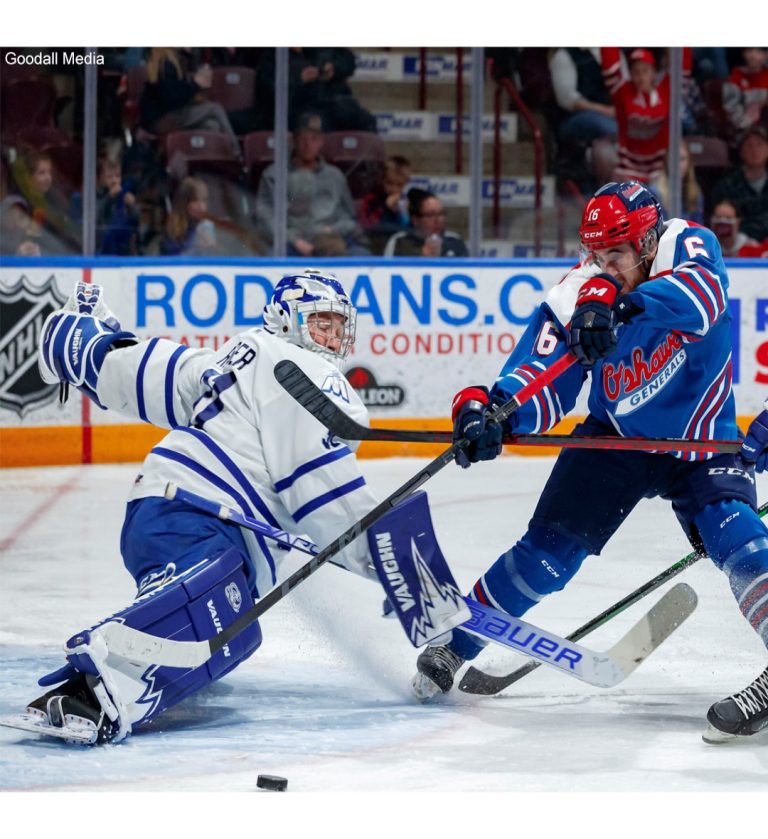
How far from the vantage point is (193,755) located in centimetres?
284

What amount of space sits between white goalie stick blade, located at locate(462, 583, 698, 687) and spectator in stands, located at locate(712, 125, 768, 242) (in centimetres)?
390

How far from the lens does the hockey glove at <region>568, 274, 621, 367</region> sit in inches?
115

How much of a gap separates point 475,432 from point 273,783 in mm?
751

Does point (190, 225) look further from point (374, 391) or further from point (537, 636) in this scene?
point (537, 636)

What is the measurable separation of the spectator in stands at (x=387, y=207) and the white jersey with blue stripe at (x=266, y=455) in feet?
11.3

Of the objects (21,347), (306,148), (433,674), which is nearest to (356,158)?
(306,148)

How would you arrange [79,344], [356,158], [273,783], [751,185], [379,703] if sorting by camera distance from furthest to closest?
1. [751,185]
2. [356,158]
3. [79,344]
4. [379,703]
5. [273,783]

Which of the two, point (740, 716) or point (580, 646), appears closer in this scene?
point (740, 716)

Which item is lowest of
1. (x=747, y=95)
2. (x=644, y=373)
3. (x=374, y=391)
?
(x=374, y=391)

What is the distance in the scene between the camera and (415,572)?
303cm

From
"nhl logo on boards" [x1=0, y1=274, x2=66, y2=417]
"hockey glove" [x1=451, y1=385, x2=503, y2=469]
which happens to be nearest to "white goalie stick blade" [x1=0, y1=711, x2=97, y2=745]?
"hockey glove" [x1=451, y1=385, x2=503, y2=469]

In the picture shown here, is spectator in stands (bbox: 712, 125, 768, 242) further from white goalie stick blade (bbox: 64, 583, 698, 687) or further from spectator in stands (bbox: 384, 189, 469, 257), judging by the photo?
white goalie stick blade (bbox: 64, 583, 698, 687)

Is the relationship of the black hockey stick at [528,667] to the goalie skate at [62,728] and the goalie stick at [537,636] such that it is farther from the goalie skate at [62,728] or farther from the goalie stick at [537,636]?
the goalie skate at [62,728]
